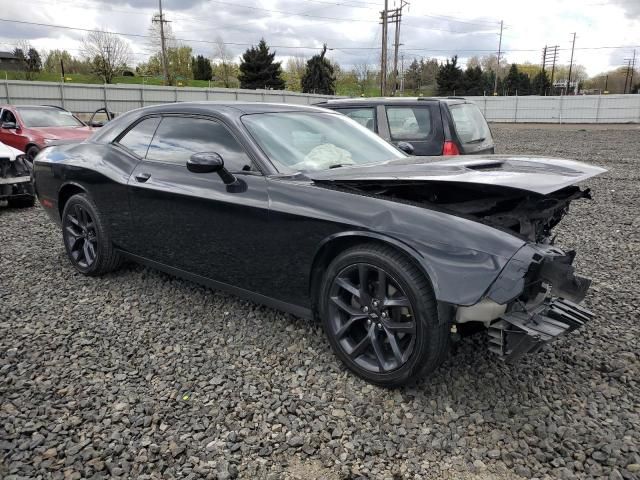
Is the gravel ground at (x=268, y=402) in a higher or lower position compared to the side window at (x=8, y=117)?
lower

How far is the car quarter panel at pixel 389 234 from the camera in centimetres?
231

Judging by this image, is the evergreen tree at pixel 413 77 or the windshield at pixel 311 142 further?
the evergreen tree at pixel 413 77

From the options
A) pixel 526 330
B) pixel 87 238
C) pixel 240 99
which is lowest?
pixel 87 238

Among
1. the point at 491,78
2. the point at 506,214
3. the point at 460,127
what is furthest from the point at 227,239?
the point at 491,78

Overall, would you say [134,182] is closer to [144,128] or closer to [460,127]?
[144,128]

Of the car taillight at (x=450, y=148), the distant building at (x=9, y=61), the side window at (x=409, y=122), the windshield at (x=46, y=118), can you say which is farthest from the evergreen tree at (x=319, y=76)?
the car taillight at (x=450, y=148)

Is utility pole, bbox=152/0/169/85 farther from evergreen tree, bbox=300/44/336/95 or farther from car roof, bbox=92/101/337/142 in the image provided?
car roof, bbox=92/101/337/142

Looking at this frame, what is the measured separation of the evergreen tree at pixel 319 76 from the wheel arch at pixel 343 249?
61.5m

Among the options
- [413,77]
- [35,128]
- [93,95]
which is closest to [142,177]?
[35,128]

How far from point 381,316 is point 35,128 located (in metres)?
11.0

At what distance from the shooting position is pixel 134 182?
385 cm

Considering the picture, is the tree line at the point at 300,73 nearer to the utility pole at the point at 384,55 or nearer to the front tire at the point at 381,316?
the utility pole at the point at 384,55

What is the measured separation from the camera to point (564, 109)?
35.8 meters

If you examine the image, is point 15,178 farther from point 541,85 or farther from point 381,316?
point 541,85
